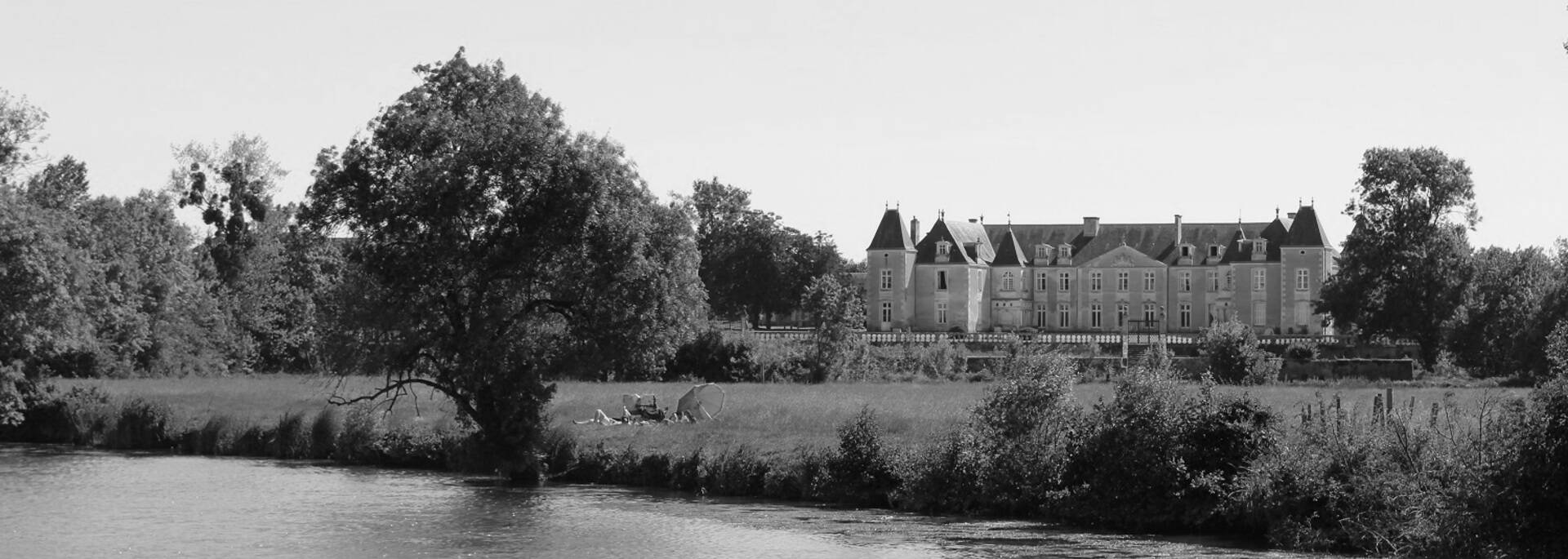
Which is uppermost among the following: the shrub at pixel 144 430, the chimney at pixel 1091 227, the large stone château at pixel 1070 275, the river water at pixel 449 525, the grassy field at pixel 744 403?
the chimney at pixel 1091 227

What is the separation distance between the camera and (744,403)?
39.1 m

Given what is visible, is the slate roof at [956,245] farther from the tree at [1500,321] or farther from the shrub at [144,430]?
the shrub at [144,430]

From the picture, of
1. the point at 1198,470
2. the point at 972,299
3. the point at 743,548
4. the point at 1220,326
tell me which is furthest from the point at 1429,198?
the point at 743,548

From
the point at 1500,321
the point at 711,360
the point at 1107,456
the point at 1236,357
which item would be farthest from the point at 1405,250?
the point at 1107,456

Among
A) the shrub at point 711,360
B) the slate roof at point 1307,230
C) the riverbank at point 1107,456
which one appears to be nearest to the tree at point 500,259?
the riverbank at point 1107,456

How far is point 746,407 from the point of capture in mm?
37469

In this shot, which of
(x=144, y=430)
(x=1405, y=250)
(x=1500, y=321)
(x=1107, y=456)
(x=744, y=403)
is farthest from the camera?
(x=1405, y=250)

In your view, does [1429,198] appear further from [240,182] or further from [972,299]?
[240,182]

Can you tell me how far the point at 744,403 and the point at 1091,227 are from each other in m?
64.2

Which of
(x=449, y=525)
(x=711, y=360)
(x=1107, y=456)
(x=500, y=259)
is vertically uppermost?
(x=500, y=259)

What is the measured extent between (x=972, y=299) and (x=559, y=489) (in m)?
66.7

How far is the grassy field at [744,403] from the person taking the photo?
31812 millimetres

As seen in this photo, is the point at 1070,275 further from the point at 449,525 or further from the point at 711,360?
the point at 449,525

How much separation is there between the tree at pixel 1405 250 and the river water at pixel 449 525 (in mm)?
45283
